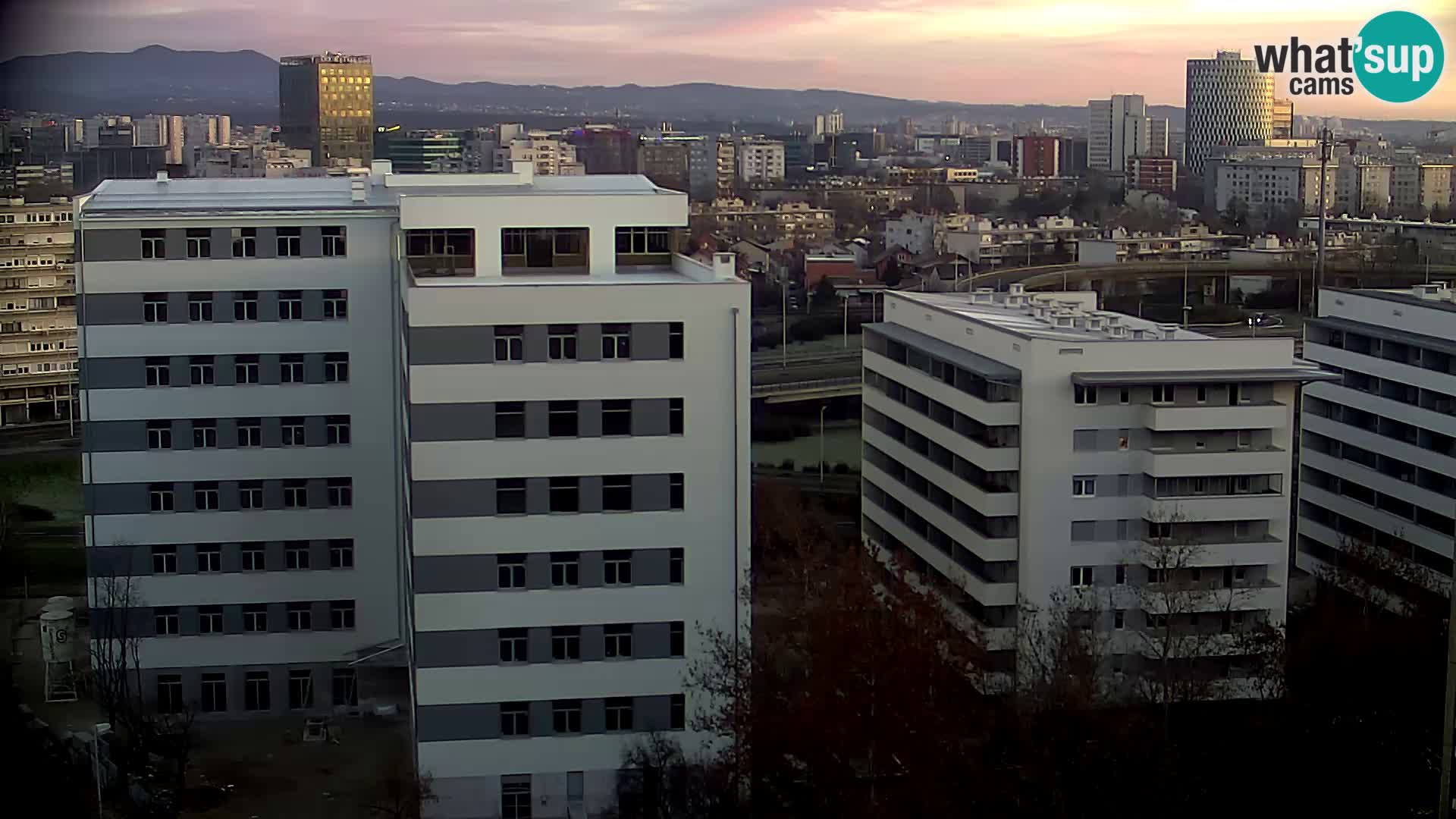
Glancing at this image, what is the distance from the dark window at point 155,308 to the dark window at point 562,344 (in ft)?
5.33

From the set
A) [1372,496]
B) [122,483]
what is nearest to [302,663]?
[122,483]

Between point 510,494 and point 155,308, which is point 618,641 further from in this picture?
point 155,308

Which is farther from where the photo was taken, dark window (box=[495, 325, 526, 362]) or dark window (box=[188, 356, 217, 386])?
dark window (box=[188, 356, 217, 386])

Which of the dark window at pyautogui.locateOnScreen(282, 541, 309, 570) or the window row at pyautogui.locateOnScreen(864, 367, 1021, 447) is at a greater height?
the window row at pyautogui.locateOnScreen(864, 367, 1021, 447)

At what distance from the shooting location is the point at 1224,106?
65.0 ft

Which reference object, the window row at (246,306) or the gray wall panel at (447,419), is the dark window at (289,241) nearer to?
the window row at (246,306)

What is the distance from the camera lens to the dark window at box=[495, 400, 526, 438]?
4301 millimetres

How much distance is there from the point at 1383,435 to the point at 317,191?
4.10 meters

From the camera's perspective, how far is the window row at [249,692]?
5391 millimetres

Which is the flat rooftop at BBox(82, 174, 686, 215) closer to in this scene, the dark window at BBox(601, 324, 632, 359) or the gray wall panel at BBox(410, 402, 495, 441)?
the dark window at BBox(601, 324, 632, 359)

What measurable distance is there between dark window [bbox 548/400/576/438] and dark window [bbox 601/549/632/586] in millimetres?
316

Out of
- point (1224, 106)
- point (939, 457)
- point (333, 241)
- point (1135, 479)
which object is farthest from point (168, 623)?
point (1224, 106)

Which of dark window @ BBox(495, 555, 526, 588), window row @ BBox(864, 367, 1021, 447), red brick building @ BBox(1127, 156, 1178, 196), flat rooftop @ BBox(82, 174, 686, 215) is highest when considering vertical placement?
red brick building @ BBox(1127, 156, 1178, 196)

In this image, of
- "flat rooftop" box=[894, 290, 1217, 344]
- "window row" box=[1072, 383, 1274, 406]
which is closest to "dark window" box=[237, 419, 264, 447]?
"flat rooftop" box=[894, 290, 1217, 344]
